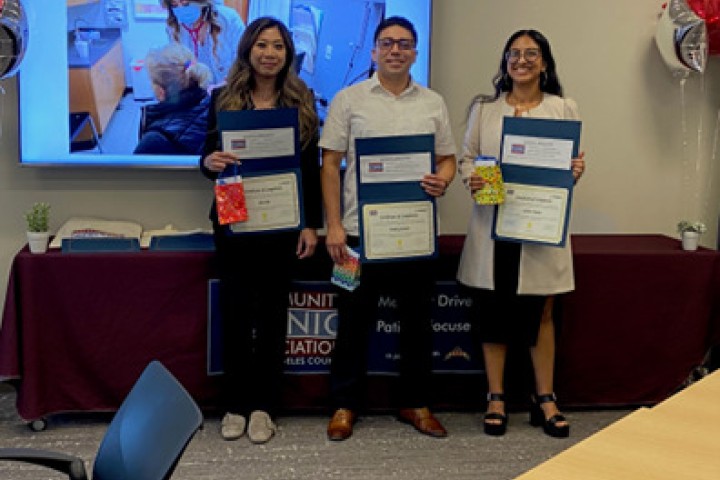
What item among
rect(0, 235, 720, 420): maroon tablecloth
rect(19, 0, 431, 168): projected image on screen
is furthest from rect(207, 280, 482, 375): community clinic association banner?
rect(19, 0, 431, 168): projected image on screen

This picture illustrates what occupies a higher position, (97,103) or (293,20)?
(293,20)

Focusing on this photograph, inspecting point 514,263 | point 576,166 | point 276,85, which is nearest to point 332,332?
point 514,263

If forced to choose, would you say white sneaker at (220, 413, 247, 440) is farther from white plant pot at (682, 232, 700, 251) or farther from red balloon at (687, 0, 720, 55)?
red balloon at (687, 0, 720, 55)

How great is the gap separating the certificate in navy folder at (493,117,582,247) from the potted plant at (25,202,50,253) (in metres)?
1.71

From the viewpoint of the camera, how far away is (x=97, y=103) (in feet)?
11.7

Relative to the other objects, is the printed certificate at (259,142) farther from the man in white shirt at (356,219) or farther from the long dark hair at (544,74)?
the long dark hair at (544,74)

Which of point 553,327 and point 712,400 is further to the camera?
point 553,327

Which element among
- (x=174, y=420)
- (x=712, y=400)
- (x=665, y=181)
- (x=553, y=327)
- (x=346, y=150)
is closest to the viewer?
(x=174, y=420)

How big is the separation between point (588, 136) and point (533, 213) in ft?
3.49

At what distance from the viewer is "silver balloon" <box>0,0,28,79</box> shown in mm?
3078

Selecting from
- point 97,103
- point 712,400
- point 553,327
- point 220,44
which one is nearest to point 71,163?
point 97,103

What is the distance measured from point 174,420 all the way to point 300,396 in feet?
6.42

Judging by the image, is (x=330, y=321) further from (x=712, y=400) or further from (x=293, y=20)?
(x=712, y=400)

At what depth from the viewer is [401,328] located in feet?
11.1
